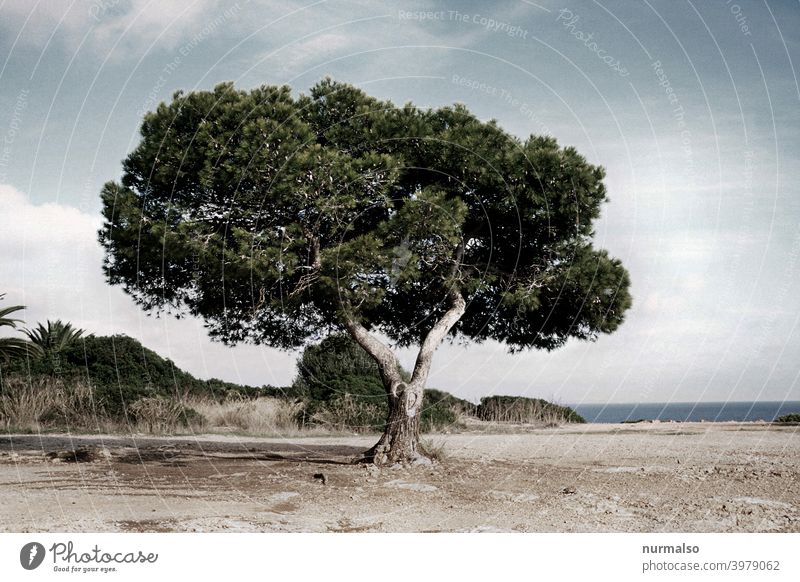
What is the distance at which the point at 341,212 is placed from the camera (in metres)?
12.6

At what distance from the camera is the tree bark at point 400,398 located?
43.2 feet

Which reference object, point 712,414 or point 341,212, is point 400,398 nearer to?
point 341,212

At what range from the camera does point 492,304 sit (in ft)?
50.6

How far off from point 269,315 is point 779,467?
945 cm

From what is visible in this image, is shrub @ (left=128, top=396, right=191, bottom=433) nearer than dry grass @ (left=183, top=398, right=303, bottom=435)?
Yes

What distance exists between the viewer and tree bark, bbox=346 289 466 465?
13156 mm

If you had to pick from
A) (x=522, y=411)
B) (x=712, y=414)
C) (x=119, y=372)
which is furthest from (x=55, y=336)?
(x=712, y=414)

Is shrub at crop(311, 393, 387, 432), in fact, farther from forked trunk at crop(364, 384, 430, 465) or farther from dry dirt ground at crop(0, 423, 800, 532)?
forked trunk at crop(364, 384, 430, 465)

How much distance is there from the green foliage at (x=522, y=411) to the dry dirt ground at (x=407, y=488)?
24.7 ft

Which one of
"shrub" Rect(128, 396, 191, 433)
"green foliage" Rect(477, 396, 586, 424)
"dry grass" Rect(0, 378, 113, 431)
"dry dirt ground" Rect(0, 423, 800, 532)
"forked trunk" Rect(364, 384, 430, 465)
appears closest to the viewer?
"dry dirt ground" Rect(0, 423, 800, 532)

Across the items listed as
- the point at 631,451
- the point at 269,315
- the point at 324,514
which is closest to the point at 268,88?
the point at 269,315

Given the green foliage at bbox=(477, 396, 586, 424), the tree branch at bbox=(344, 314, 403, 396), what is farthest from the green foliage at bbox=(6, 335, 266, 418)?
the tree branch at bbox=(344, 314, 403, 396)

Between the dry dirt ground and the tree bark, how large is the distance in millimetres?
489

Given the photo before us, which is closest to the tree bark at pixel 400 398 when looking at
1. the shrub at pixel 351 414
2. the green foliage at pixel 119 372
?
the shrub at pixel 351 414
